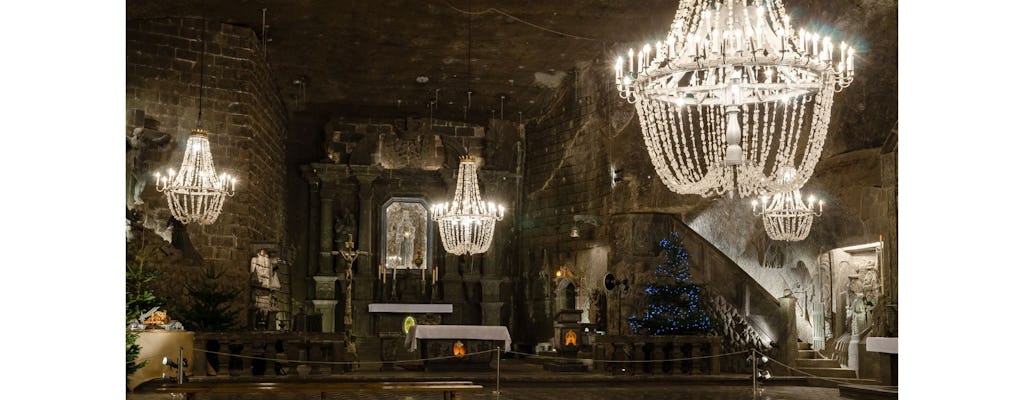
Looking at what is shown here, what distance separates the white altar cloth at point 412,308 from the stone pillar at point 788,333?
672 cm

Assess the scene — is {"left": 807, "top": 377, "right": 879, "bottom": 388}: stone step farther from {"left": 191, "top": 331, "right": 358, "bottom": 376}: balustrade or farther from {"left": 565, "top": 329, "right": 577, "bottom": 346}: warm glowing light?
{"left": 191, "top": 331, "right": 358, "bottom": 376}: balustrade

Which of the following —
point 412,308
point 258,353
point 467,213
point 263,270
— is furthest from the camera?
point 412,308

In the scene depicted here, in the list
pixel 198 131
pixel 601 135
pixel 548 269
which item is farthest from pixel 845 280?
pixel 198 131

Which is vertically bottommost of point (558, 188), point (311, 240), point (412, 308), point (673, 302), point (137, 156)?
point (412, 308)

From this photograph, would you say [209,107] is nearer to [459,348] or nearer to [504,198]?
[459,348]

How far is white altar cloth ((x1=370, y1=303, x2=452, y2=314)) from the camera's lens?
62.9ft

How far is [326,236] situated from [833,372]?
33.3 feet

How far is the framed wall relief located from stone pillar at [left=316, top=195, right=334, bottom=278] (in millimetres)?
990

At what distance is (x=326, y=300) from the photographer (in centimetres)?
1998

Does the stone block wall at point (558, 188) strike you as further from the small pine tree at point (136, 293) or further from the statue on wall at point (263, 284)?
the small pine tree at point (136, 293)

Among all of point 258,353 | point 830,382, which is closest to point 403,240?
point 258,353

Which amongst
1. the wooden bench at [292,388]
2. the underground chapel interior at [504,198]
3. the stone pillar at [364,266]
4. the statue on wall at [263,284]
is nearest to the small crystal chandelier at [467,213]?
the underground chapel interior at [504,198]

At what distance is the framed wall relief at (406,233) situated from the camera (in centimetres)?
2050

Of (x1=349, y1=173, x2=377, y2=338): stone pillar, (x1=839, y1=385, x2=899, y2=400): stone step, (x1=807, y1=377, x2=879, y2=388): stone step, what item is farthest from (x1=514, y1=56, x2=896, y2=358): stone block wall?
(x1=349, y1=173, x2=377, y2=338): stone pillar
